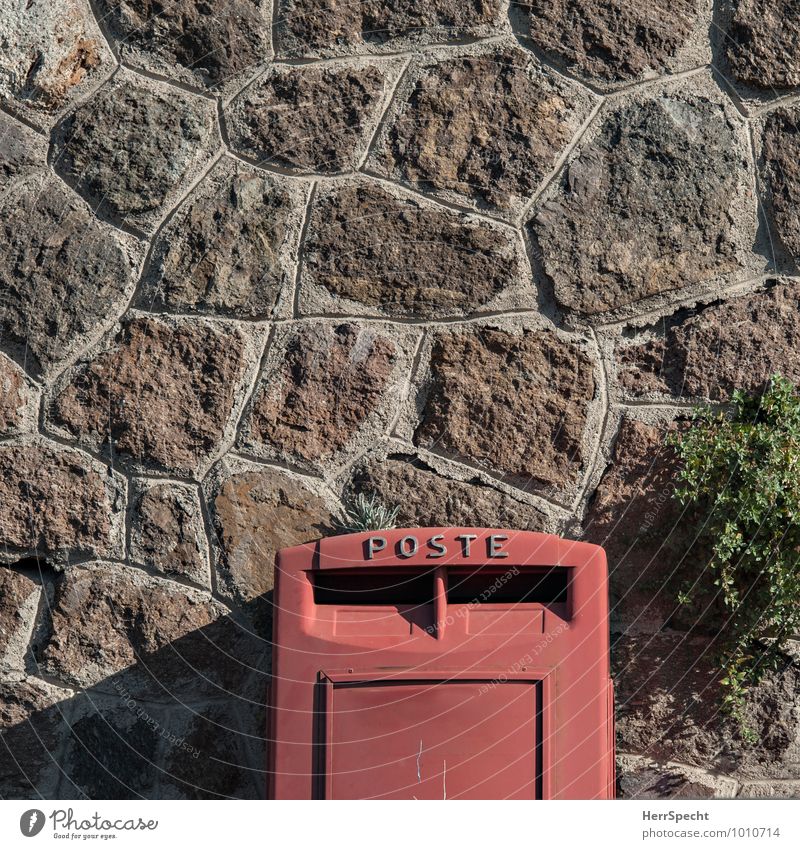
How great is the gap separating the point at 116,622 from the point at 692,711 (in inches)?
50.3

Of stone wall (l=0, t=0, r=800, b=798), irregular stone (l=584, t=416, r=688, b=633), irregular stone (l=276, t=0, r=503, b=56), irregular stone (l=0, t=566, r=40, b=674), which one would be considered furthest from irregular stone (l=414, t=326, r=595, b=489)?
irregular stone (l=0, t=566, r=40, b=674)

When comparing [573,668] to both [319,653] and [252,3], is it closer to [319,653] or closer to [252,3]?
[319,653]

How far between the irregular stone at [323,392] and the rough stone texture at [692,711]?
2.49 feet

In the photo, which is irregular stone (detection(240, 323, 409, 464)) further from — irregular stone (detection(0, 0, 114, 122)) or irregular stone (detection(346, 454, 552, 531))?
irregular stone (detection(0, 0, 114, 122))

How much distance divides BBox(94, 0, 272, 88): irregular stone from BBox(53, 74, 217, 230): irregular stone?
0.07 meters

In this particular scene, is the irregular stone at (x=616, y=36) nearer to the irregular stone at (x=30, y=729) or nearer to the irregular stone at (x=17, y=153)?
the irregular stone at (x=17, y=153)

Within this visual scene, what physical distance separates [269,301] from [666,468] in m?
0.96

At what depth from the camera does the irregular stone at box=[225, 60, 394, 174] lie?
95.6 inches

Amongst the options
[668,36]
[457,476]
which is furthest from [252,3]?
[457,476]

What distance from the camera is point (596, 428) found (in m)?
2.34

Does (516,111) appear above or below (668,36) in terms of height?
below

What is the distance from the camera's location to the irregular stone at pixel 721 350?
2334mm

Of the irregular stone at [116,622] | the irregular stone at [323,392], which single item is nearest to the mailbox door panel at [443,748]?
the irregular stone at [116,622]

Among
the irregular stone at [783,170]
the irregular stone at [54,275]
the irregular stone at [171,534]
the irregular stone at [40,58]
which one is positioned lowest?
the irregular stone at [171,534]
